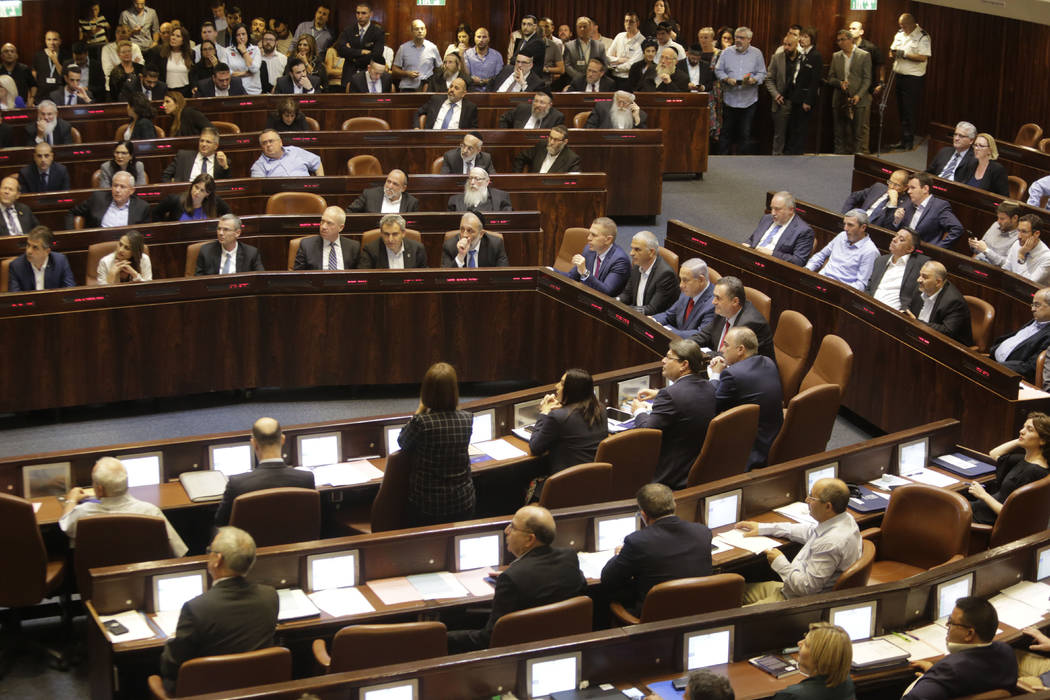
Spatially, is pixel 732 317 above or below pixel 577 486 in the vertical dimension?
above

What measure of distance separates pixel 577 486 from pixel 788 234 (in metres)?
4.19

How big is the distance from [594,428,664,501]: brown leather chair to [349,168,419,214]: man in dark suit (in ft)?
13.7

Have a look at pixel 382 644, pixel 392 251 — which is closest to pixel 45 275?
pixel 392 251

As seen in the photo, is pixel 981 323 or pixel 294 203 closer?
pixel 981 323

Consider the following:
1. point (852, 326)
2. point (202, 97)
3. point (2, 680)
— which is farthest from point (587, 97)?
point (2, 680)

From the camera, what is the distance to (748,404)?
652cm

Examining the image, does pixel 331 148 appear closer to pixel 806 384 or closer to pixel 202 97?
pixel 202 97

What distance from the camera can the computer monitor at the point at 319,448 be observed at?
20.6 ft

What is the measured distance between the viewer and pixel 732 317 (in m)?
7.46

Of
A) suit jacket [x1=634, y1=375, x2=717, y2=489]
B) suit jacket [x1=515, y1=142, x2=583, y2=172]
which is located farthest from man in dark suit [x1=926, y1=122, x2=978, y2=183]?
suit jacket [x1=634, y1=375, x2=717, y2=489]

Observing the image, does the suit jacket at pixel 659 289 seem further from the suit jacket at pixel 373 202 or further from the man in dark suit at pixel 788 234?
the suit jacket at pixel 373 202

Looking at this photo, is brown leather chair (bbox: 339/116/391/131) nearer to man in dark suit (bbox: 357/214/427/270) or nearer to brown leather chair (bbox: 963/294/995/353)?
man in dark suit (bbox: 357/214/427/270)

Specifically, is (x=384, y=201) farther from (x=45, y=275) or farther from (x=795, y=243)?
(x=795, y=243)

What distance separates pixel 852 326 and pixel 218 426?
4095 mm
